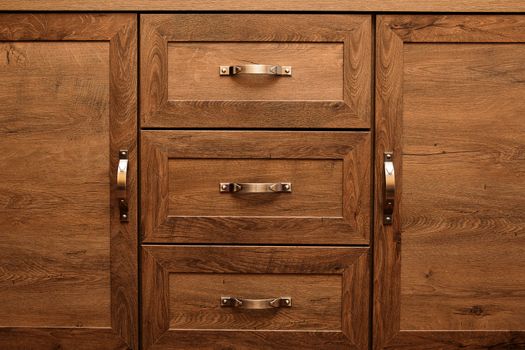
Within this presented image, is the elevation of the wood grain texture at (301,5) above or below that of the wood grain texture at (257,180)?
above

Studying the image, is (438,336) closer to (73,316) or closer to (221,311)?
(221,311)

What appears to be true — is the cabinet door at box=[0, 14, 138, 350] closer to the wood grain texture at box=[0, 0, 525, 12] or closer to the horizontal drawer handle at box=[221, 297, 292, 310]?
the wood grain texture at box=[0, 0, 525, 12]

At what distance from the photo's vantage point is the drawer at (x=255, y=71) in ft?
2.98

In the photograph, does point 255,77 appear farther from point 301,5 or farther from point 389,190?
point 389,190

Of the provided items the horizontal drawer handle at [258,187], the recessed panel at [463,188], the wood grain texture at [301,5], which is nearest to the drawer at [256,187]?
the horizontal drawer handle at [258,187]

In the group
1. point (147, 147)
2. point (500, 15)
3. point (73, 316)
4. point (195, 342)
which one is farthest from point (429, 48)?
point (73, 316)

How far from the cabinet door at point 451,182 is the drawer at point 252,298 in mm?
55

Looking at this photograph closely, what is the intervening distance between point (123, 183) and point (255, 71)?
12.0 inches

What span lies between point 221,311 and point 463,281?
44cm

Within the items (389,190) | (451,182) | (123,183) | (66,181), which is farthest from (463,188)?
(66,181)

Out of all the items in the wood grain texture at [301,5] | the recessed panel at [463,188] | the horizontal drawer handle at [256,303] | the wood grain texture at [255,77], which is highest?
the wood grain texture at [301,5]

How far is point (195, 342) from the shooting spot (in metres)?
0.93

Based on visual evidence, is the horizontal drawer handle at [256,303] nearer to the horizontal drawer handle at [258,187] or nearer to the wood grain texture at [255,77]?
the horizontal drawer handle at [258,187]

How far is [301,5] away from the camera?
901mm
